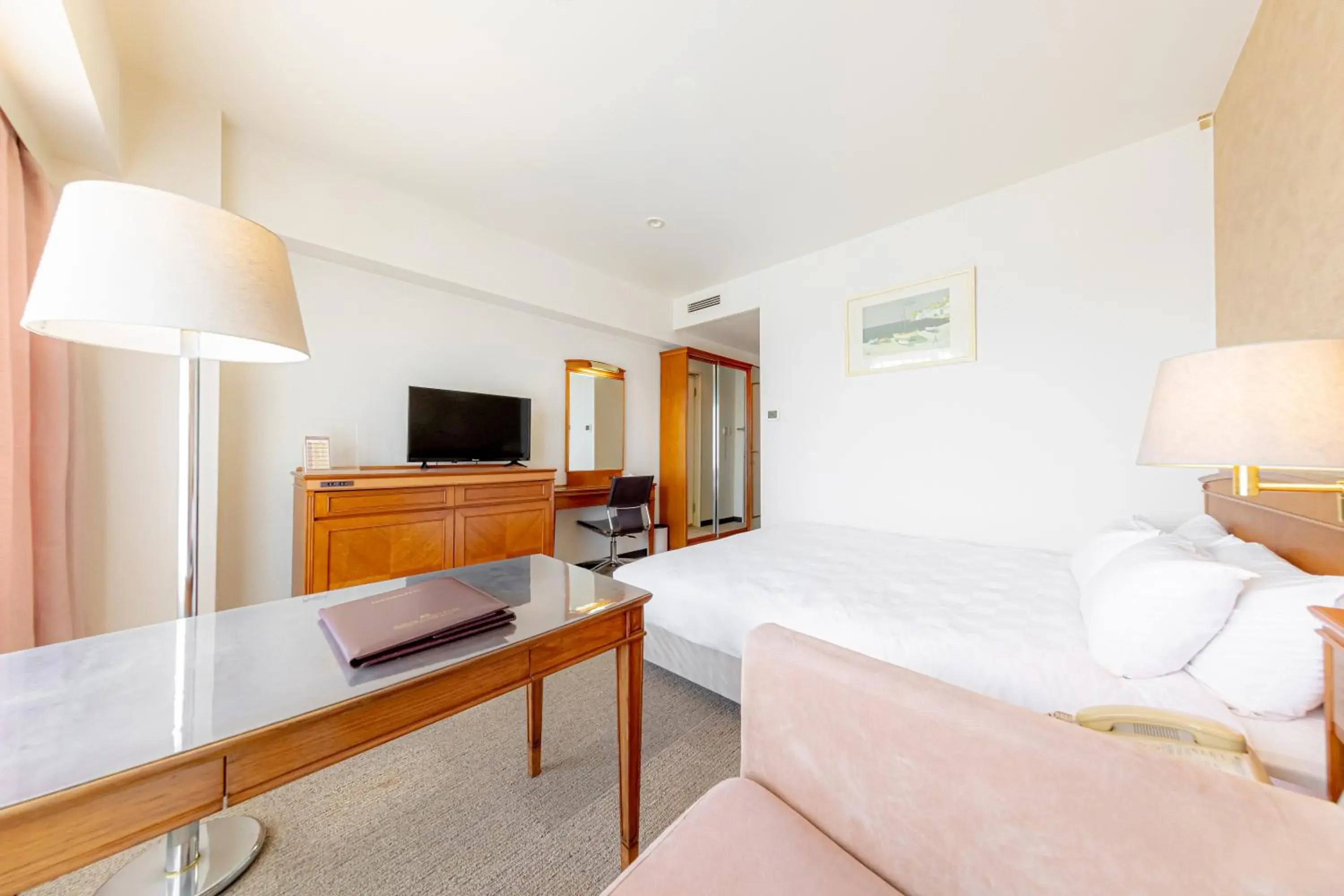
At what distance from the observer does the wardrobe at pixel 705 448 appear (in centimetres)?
483

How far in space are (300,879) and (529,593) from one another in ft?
3.09

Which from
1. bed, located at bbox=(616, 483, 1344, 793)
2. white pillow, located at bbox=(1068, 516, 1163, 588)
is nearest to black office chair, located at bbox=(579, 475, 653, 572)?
bed, located at bbox=(616, 483, 1344, 793)

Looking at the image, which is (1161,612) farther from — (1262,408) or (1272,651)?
(1262,408)

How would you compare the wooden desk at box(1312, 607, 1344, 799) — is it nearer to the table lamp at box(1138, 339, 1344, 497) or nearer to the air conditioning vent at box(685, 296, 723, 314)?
the table lamp at box(1138, 339, 1344, 497)

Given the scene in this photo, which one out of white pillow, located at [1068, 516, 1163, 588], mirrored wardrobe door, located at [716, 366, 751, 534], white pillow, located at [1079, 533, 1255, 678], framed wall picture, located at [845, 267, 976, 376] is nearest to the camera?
white pillow, located at [1079, 533, 1255, 678]

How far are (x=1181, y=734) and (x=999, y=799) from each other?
0.65m

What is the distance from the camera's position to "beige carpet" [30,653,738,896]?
1186 millimetres

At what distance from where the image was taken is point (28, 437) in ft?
5.44

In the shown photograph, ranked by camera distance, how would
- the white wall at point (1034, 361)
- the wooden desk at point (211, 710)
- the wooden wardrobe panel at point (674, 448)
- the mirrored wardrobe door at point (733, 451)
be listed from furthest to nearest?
1. the mirrored wardrobe door at point (733, 451)
2. the wooden wardrobe panel at point (674, 448)
3. the white wall at point (1034, 361)
4. the wooden desk at point (211, 710)

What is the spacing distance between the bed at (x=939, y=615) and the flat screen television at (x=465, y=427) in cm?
178

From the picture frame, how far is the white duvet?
6.62ft

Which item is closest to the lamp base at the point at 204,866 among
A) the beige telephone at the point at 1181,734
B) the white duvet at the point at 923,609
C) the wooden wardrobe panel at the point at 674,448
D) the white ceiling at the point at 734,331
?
the white duvet at the point at 923,609

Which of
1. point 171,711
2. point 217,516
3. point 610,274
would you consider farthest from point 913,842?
point 610,274

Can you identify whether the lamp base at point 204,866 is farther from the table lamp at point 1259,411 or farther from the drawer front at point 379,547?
the table lamp at point 1259,411
